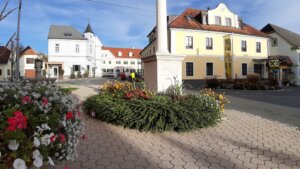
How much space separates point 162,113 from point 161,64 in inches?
95.1

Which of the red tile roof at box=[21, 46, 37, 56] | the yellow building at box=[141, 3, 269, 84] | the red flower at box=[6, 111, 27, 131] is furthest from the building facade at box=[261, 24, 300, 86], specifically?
the red tile roof at box=[21, 46, 37, 56]

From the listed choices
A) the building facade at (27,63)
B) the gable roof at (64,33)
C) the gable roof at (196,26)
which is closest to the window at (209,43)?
the gable roof at (196,26)

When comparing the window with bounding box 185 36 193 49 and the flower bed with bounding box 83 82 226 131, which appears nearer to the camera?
the flower bed with bounding box 83 82 226 131

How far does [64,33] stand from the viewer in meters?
50.8

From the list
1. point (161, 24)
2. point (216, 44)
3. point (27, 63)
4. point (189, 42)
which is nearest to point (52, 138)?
point (161, 24)

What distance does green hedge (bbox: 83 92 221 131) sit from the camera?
5.59 m

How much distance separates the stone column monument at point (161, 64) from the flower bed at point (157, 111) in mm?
1226

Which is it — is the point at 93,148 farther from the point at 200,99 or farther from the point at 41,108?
the point at 200,99

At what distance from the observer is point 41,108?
2441 mm

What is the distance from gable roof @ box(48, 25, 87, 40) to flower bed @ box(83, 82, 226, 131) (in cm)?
4728

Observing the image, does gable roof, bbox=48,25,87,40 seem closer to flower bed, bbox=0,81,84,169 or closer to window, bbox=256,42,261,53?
window, bbox=256,42,261,53

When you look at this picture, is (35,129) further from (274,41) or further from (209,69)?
(274,41)

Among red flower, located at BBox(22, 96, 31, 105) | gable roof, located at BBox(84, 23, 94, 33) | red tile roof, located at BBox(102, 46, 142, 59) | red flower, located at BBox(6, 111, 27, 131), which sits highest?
gable roof, located at BBox(84, 23, 94, 33)

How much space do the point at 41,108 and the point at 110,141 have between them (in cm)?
268
